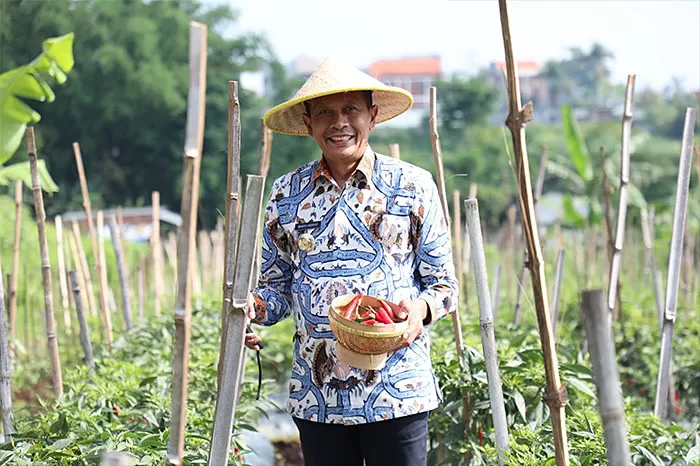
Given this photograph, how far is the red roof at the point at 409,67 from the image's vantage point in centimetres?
4472

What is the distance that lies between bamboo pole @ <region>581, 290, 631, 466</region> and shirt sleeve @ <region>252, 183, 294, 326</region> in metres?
0.85

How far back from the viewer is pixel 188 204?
1.23m

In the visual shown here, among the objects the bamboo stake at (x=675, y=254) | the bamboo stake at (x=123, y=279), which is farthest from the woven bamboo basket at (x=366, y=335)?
the bamboo stake at (x=123, y=279)

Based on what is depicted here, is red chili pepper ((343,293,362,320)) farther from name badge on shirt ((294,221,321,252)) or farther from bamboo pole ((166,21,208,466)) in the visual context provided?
bamboo pole ((166,21,208,466))

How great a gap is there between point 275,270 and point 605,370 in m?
0.90

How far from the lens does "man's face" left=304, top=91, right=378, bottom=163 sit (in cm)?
179

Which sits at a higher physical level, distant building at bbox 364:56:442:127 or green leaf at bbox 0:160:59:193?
distant building at bbox 364:56:442:127

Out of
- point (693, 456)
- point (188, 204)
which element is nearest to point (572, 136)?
point (693, 456)

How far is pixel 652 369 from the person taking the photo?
375 centimetres

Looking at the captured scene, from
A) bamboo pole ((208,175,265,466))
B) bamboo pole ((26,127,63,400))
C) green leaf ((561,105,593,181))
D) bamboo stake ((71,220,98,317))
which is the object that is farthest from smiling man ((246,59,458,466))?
green leaf ((561,105,593,181))

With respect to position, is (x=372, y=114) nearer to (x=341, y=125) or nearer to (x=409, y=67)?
(x=341, y=125)

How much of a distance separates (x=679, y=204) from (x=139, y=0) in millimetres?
18741

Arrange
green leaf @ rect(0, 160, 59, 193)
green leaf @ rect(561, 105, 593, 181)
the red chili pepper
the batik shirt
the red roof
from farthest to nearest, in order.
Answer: the red roof < green leaf @ rect(561, 105, 593, 181) < green leaf @ rect(0, 160, 59, 193) < the batik shirt < the red chili pepper

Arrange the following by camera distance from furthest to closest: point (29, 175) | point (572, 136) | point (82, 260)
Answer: point (572, 136) → point (82, 260) → point (29, 175)
